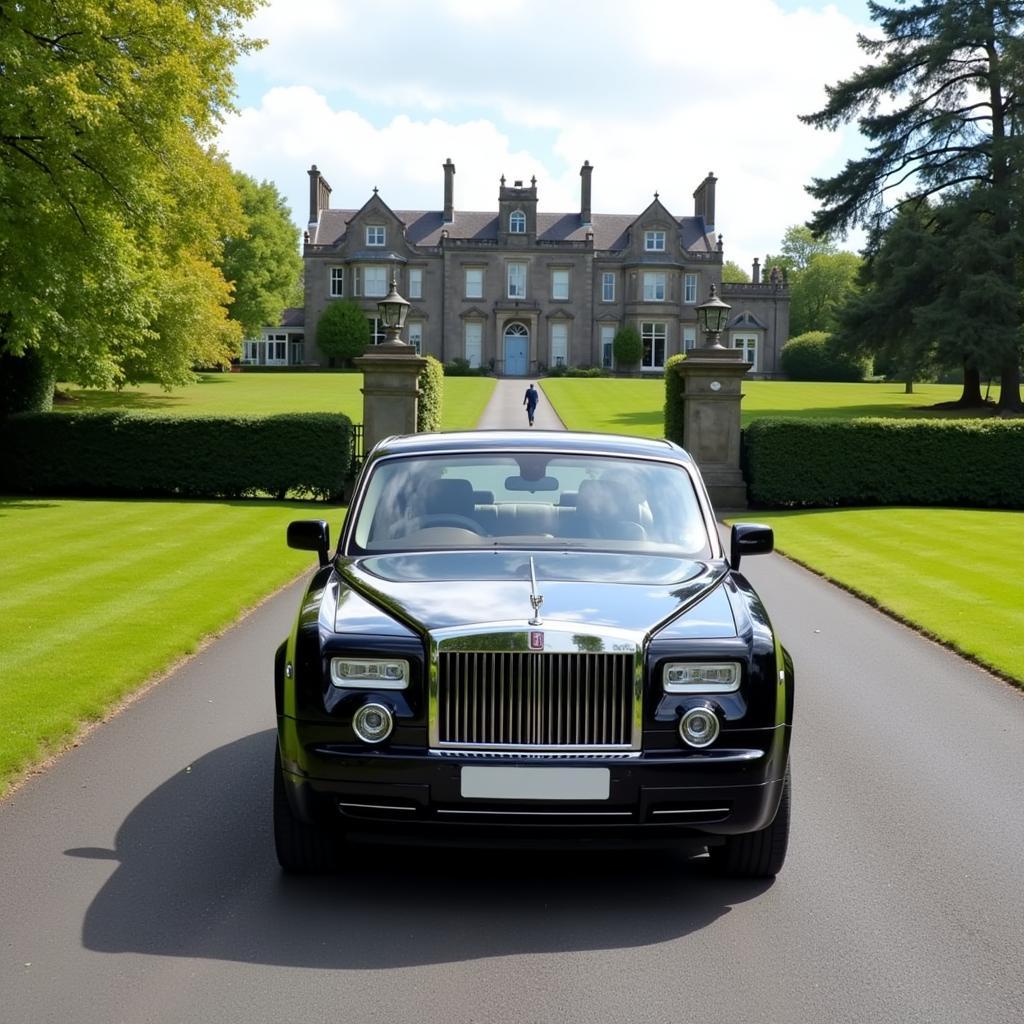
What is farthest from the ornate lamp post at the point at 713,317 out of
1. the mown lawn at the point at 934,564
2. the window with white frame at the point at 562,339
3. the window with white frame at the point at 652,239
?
the window with white frame at the point at 652,239

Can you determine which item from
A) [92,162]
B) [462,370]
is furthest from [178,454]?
[462,370]

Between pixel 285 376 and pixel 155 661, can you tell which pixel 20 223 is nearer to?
pixel 155 661

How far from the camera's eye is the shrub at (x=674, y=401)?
1113 inches

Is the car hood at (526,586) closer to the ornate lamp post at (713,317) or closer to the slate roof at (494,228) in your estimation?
the ornate lamp post at (713,317)

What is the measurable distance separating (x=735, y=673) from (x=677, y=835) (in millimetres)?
657

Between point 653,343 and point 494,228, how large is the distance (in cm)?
1358

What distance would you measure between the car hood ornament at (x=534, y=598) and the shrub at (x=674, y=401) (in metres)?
22.1

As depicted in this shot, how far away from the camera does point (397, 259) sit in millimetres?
84312

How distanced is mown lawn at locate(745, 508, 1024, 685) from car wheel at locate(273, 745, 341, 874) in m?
6.25

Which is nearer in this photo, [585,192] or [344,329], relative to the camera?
[344,329]

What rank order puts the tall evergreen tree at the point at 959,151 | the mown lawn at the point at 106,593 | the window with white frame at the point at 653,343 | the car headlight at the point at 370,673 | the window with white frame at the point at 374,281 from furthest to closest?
the window with white frame at the point at 653,343 < the window with white frame at the point at 374,281 < the tall evergreen tree at the point at 959,151 < the mown lawn at the point at 106,593 < the car headlight at the point at 370,673

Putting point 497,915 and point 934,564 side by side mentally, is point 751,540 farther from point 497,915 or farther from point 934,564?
point 934,564

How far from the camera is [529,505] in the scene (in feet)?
21.4

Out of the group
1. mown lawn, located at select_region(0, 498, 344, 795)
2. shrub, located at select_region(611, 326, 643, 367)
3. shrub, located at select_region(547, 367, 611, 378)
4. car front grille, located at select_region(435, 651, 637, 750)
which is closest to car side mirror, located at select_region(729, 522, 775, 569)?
car front grille, located at select_region(435, 651, 637, 750)
